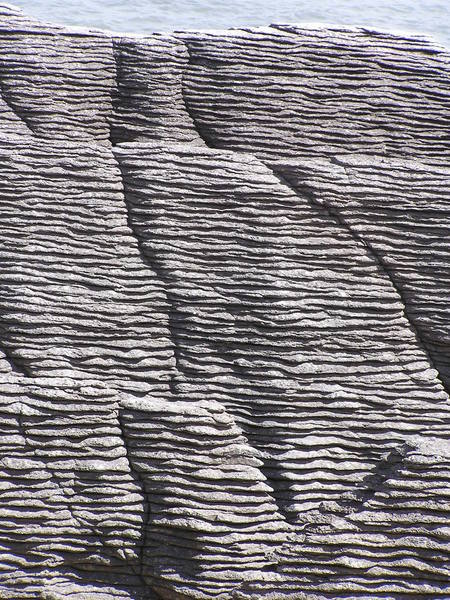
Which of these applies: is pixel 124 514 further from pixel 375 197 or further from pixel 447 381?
pixel 375 197

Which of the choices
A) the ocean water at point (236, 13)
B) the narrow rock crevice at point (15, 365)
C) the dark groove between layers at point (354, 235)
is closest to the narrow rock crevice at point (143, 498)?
the narrow rock crevice at point (15, 365)

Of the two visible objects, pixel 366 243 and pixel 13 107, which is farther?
pixel 13 107

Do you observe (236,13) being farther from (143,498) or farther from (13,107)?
(143,498)

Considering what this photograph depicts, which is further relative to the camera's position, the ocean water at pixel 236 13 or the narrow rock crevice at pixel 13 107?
the ocean water at pixel 236 13

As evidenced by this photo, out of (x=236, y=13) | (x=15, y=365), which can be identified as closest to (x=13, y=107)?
(x=15, y=365)

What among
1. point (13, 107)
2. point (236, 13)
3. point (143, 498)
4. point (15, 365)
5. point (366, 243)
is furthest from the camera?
point (236, 13)

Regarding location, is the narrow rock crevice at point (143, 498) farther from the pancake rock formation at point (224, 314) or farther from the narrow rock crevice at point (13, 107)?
the narrow rock crevice at point (13, 107)
